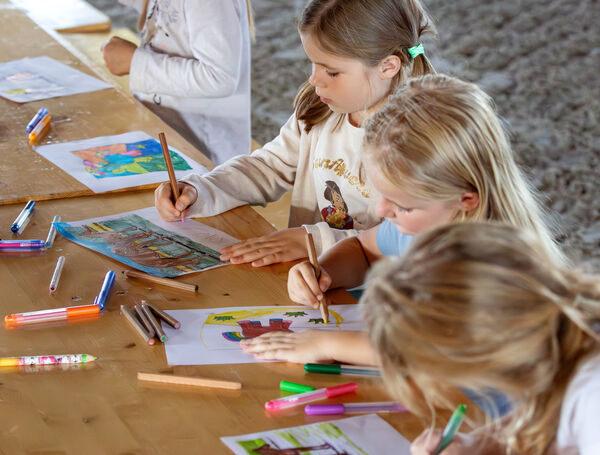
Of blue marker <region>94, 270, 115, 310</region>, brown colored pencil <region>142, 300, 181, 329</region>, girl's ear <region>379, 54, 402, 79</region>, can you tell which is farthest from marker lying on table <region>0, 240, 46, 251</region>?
girl's ear <region>379, 54, 402, 79</region>

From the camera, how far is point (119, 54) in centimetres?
205

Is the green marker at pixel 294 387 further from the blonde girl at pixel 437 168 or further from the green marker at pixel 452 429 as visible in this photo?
the green marker at pixel 452 429

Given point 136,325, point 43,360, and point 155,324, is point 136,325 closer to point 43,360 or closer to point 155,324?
point 155,324

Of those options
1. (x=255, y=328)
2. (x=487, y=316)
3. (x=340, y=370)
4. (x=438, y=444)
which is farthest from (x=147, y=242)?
(x=487, y=316)

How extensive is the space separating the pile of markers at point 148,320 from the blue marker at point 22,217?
1.08 ft

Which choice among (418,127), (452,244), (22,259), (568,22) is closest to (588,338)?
(452,244)

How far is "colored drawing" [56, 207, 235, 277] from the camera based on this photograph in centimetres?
130

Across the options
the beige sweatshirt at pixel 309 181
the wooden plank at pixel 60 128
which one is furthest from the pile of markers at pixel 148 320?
the wooden plank at pixel 60 128

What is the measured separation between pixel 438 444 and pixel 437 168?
410 mm

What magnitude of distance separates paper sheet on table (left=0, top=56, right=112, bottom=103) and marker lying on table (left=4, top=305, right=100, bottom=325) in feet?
3.09

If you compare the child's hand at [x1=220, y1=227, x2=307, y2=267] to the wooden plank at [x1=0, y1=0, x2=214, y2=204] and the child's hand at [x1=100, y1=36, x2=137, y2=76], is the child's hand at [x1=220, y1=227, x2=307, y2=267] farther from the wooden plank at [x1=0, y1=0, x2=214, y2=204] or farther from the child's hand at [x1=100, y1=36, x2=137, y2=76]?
the child's hand at [x1=100, y1=36, x2=137, y2=76]

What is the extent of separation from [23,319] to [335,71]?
68 cm

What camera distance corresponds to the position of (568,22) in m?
4.55

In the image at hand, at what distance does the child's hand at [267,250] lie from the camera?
1319mm
